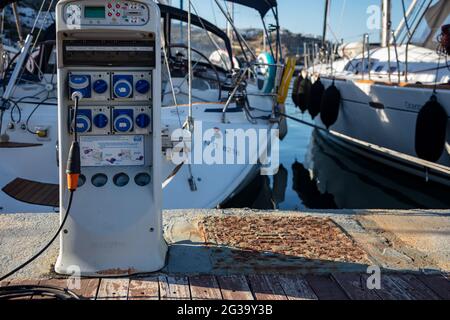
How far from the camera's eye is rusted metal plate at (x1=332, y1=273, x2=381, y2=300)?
110 inches

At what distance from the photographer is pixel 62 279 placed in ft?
9.62

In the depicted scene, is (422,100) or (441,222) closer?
(441,222)

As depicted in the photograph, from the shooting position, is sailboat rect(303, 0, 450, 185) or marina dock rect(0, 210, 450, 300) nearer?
marina dock rect(0, 210, 450, 300)

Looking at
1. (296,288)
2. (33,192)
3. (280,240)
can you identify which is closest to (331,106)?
(33,192)

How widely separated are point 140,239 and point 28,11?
4721 centimetres

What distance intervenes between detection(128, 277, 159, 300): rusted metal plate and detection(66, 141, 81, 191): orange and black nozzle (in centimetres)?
65

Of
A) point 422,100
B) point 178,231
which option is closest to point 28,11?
point 422,100

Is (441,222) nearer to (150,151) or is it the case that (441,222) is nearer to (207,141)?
(150,151)

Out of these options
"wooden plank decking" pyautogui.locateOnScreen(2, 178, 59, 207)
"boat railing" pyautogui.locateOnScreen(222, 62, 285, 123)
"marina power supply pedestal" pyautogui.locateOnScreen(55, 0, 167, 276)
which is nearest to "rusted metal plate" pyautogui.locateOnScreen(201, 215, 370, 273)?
"marina power supply pedestal" pyautogui.locateOnScreen(55, 0, 167, 276)

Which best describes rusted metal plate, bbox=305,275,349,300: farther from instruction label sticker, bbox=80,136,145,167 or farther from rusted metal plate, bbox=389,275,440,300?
instruction label sticker, bbox=80,136,145,167

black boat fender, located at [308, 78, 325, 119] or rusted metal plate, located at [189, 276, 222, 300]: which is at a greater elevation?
black boat fender, located at [308, 78, 325, 119]

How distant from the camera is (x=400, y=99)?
9812mm
